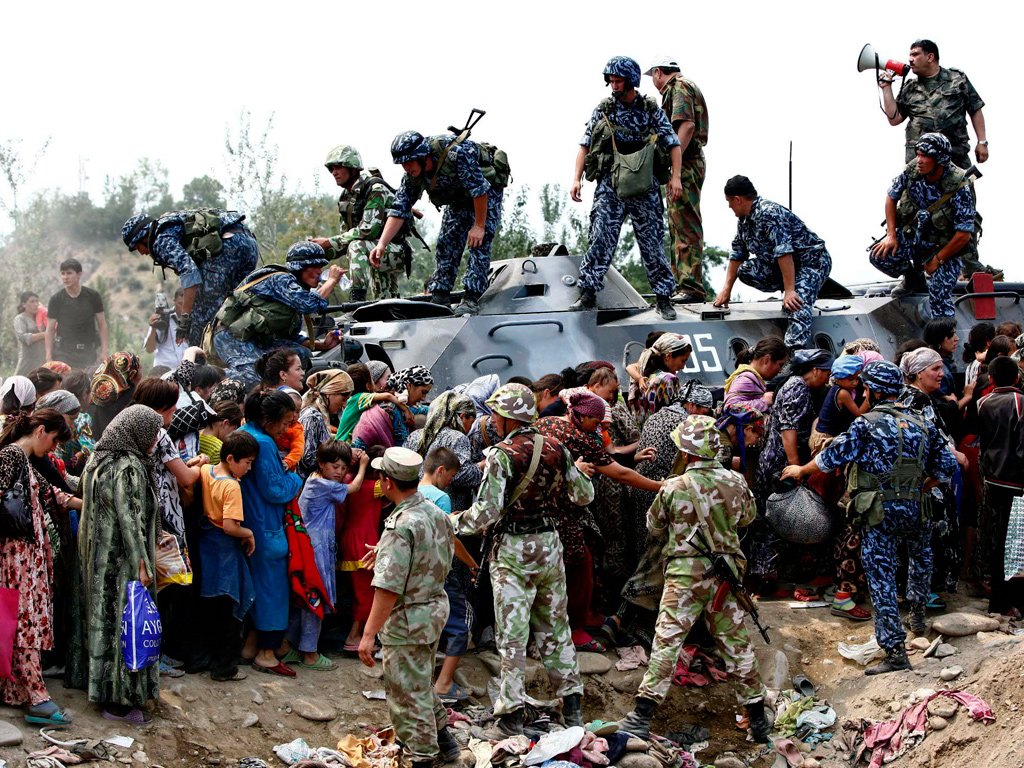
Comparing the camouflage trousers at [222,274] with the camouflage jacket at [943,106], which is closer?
the camouflage trousers at [222,274]

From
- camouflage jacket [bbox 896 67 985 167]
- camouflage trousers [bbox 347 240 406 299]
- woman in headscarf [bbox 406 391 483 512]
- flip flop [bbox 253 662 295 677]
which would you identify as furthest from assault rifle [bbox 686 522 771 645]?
camouflage jacket [bbox 896 67 985 167]

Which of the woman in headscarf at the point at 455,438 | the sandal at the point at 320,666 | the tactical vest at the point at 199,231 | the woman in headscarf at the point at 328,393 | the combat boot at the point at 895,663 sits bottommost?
the combat boot at the point at 895,663

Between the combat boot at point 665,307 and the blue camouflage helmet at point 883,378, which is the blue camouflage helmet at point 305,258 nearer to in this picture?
the combat boot at point 665,307

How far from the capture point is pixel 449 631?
28.7 ft

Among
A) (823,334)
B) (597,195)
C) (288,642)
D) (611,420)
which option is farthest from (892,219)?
(288,642)

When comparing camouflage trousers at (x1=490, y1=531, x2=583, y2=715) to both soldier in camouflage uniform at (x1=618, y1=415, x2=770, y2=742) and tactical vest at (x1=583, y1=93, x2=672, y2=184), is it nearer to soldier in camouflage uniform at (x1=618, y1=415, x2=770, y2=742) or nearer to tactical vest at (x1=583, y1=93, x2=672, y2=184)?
soldier in camouflage uniform at (x1=618, y1=415, x2=770, y2=742)

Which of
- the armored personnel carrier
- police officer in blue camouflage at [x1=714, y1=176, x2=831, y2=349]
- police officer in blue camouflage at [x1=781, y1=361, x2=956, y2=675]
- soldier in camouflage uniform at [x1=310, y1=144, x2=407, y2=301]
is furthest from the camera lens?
soldier in camouflage uniform at [x1=310, y1=144, x2=407, y2=301]

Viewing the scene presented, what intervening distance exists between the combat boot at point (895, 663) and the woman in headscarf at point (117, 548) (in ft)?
15.6

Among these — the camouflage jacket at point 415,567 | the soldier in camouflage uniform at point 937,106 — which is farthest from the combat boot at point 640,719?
the soldier in camouflage uniform at point 937,106

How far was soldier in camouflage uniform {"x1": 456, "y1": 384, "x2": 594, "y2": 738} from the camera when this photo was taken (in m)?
8.02

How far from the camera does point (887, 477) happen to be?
29.9 feet

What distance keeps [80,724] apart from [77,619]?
595 mm

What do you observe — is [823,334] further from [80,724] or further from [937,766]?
[80,724]

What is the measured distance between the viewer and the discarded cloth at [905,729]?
8.07 meters
